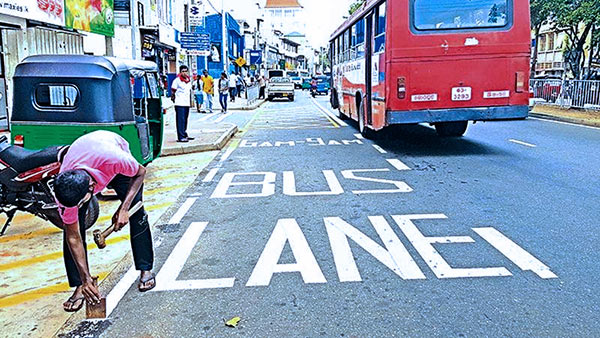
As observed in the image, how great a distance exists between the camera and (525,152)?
11.7 m

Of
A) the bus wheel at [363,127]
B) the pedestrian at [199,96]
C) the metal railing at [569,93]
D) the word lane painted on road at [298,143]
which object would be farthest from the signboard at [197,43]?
the metal railing at [569,93]

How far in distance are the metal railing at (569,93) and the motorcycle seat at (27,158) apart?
20.9 meters

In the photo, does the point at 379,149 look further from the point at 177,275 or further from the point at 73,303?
the point at 73,303

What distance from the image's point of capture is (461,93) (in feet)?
36.6

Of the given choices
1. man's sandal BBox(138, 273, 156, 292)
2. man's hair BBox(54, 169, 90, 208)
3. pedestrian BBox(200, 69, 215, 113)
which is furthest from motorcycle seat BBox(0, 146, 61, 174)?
pedestrian BBox(200, 69, 215, 113)

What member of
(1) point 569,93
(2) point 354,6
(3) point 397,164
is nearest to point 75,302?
(3) point 397,164

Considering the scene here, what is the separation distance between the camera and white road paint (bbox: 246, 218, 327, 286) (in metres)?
4.85

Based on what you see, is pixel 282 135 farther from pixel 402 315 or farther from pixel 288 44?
pixel 288 44

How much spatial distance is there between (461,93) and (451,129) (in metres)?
3.84

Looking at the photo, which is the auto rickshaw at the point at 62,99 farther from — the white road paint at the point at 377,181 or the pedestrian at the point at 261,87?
the pedestrian at the point at 261,87

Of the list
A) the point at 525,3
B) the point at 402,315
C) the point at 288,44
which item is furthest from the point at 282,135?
the point at 288,44

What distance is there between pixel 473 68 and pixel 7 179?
8.46 meters

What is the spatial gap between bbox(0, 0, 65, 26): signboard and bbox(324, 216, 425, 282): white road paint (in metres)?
9.39

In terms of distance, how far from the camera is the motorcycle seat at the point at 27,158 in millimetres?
5727
